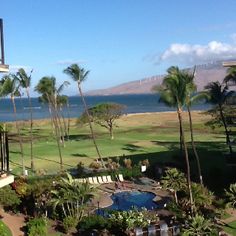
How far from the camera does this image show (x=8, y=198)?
2827cm

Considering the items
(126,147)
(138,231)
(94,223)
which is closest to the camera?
→ (138,231)

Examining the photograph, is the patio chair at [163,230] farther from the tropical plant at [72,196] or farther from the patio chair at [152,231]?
the tropical plant at [72,196]

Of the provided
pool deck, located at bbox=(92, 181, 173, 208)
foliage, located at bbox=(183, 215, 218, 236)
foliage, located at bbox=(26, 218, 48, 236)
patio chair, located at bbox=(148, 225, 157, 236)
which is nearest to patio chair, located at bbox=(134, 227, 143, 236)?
patio chair, located at bbox=(148, 225, 157, 236)

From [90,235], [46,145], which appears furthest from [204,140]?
[90,235]

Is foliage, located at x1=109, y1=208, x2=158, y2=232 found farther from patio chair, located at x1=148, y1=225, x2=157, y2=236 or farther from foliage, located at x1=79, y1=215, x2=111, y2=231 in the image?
patio chair, located at x1=148, y1=225, x2=157, y2=236

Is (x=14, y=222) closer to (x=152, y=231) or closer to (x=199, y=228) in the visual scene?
(x=152, y=231)

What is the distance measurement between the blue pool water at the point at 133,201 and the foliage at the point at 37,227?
693cm

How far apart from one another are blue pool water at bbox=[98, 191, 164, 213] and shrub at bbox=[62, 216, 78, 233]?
5.10m

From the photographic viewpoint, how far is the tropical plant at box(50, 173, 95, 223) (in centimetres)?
2722

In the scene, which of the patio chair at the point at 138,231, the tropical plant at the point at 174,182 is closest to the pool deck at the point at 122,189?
the tropical plant at the point at 174,182

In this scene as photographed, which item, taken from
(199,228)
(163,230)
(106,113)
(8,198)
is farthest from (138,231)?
(106,113)

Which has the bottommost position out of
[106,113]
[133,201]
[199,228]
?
[133,201]

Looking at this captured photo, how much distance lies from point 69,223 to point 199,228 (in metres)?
7.60

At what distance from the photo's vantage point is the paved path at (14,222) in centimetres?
2595
